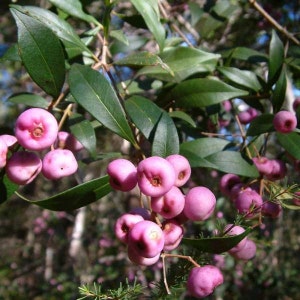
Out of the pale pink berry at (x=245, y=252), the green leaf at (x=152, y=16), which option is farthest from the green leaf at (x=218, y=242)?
the green leaf at (x=152, y=16)

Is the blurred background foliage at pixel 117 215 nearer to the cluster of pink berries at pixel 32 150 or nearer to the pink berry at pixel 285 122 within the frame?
the pink berry at pixel 285 122

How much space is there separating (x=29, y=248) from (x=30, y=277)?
397 millimetres

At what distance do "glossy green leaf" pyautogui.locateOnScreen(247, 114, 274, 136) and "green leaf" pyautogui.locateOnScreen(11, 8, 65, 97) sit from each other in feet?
1.55

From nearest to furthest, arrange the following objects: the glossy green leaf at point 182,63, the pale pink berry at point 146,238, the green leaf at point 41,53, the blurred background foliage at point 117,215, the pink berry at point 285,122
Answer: the pale pink berry at point 146,238 < the green leaf at point 41,53 < the pink berry at point 285,122 < the glossy green leaf at point 182,63 < the blurred background foliage at point 117,215

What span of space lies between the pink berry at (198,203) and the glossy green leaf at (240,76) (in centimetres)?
46

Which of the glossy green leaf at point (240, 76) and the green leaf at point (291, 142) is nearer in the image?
the green leaf at point (291, 142)

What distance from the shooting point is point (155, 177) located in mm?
607

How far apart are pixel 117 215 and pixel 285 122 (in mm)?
2923

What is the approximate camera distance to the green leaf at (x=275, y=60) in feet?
3.34

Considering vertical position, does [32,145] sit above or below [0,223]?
above

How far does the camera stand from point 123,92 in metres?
1.03

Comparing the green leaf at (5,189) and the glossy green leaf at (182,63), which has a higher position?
the glossy green leaf at (182,63)

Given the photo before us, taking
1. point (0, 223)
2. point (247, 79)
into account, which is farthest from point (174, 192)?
point (0, 223)

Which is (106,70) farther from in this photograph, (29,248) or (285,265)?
(29,248)
